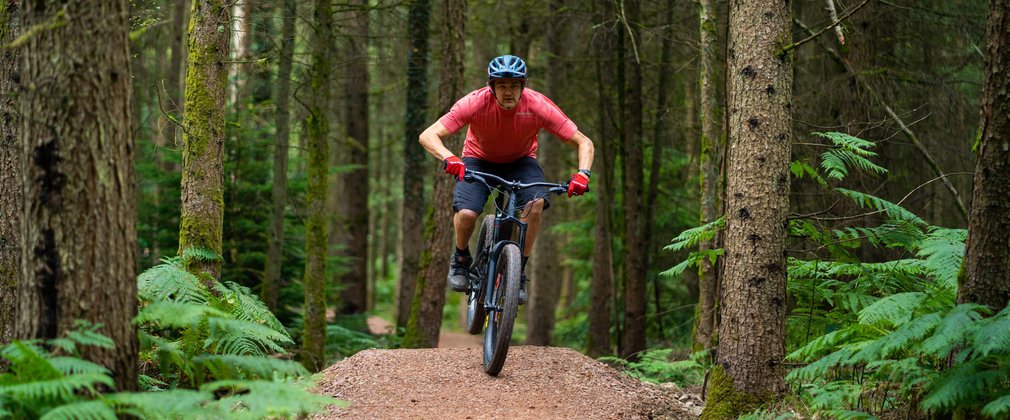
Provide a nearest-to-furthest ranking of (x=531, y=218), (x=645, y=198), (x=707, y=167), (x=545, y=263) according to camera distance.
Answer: (x=531, y=218)
(x=707, y=167)
(x=645, y=198)
(x=545, y=263)

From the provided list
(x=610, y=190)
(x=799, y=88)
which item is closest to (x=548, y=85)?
(x=610, y=190)

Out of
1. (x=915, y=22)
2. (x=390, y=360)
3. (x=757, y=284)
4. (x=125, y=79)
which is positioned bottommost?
(x=390, y=360)

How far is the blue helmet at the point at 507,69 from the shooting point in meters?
6.52

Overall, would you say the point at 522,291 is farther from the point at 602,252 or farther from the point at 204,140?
the point at 602,252

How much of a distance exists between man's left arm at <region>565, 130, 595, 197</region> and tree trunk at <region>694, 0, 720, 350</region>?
283 centimetres

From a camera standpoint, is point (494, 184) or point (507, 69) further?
point (494, 184)

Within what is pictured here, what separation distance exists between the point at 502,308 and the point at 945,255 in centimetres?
326

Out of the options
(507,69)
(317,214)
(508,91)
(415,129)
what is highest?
(415,129)

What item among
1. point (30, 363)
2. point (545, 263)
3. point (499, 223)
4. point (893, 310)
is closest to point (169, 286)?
point (30, 363)

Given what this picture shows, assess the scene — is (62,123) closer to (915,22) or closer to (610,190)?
(915,22)

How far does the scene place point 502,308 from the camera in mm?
6727

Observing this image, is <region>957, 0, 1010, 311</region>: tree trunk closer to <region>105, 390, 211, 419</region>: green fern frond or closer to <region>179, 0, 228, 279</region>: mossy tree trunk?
<region>105, 390, 211, 419</region>: green fern frond

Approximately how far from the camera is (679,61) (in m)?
13.9

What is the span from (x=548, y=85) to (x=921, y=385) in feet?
37.8
